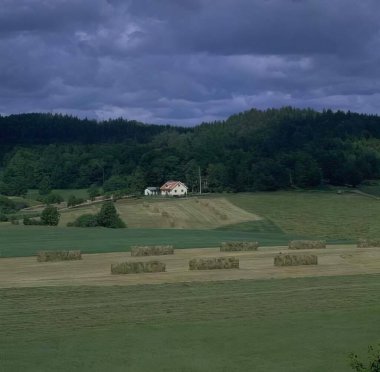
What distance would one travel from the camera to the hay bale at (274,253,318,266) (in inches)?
1492

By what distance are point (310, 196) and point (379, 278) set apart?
84.6m

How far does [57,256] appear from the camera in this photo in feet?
133

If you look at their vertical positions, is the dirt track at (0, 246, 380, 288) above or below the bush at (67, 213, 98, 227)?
below

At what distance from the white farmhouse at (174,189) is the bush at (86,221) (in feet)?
180

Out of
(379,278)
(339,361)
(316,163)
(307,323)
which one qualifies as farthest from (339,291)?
(316,163)

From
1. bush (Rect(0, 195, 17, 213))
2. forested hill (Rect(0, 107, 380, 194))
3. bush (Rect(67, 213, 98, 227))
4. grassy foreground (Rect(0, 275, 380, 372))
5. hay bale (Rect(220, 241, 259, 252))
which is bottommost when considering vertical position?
grassy foreground (Rect(0, 275, 380, 372))

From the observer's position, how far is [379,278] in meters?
32.4

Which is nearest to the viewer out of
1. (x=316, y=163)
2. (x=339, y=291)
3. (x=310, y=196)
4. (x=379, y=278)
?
(x=339, y=291)

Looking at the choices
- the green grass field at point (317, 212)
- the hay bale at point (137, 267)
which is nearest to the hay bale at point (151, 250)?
the hay bale at point (137, 267)

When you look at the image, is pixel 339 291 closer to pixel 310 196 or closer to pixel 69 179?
pixel 310 196

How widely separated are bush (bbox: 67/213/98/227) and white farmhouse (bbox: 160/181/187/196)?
55003 mm

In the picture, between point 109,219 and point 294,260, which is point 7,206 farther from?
point 294,260

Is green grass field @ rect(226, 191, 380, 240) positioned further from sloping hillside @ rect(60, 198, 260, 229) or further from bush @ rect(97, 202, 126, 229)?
bush @ rect(97, 202, 126, 229)

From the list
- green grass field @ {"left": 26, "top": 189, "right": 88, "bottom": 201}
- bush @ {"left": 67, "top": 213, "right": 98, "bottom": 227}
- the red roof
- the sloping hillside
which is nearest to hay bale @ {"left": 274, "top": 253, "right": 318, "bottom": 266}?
the sloping hillside
